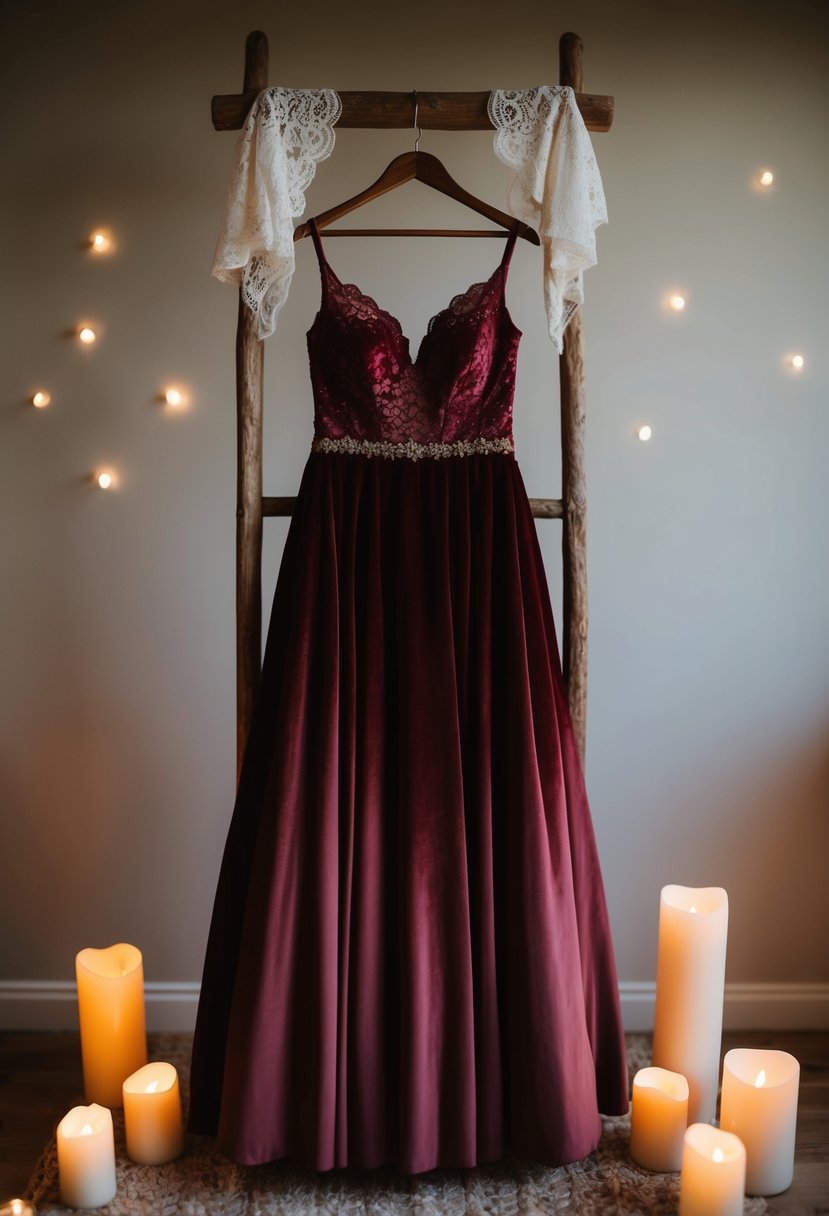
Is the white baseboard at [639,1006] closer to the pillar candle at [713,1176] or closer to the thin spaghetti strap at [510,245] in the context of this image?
the pillar candle at [713,1176]

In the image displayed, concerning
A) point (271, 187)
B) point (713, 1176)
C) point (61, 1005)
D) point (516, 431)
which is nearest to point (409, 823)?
point (713, 1176)

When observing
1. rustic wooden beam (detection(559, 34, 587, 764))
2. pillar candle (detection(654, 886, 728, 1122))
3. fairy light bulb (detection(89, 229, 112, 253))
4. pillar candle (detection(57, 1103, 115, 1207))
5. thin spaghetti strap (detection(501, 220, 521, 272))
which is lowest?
pillar candle (detection(57, 1103, 115, 1207))

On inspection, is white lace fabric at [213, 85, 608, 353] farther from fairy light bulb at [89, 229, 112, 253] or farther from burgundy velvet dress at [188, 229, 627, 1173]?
fairy light bulb at [89, 229, 112, 253]

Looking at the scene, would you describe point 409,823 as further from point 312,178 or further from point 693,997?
point 312,178

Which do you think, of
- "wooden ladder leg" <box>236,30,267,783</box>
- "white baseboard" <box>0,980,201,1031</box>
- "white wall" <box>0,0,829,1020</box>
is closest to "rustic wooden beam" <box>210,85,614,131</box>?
"wooden ladder leg" <box>236,30,267,783</box>

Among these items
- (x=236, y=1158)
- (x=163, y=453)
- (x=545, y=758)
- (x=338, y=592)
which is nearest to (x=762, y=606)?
(x=545, y=758)

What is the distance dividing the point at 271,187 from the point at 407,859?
1.13 metres

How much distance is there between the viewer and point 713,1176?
1492mm

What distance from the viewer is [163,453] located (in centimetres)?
215

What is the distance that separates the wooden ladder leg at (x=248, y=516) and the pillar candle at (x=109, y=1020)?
1.73 ft

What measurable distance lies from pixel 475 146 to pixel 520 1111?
192 centimetres

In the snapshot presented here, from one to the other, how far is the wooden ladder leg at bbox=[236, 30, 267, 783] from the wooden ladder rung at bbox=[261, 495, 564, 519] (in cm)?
1

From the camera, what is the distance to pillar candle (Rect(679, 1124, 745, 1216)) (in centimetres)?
149

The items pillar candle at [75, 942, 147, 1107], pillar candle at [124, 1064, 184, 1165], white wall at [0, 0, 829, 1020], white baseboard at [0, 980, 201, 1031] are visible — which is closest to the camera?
pillar candle at [124, 1064, 184, 1165]
